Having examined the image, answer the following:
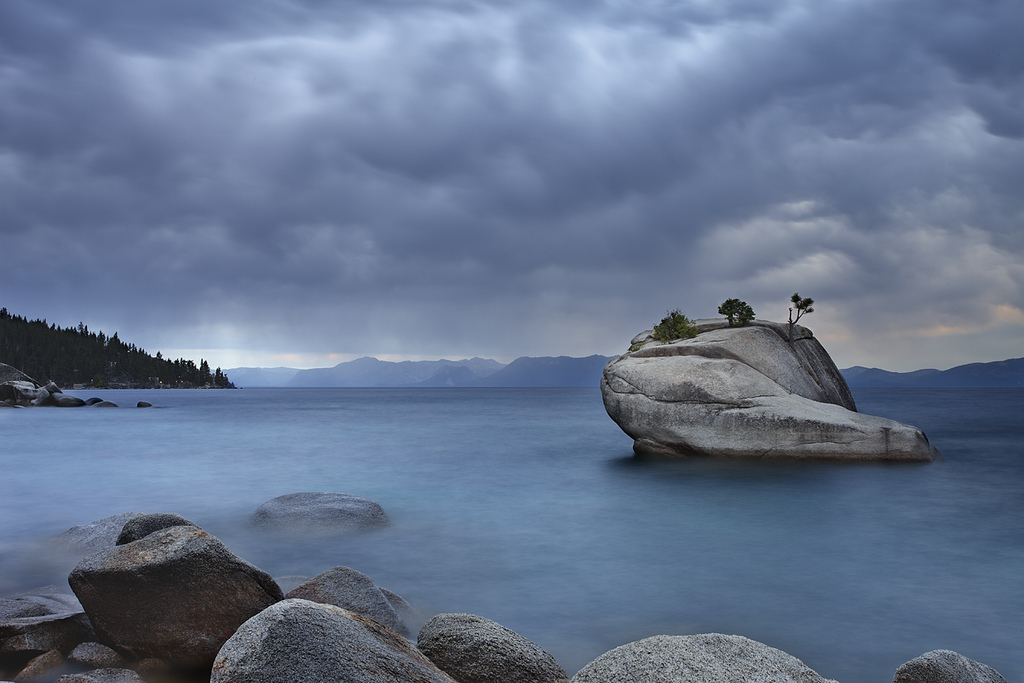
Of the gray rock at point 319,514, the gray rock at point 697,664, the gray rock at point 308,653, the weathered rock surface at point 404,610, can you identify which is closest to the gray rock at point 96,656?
the weathered rock surface at point 404,610

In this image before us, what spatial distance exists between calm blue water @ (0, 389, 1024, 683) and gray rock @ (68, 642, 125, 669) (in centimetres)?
398

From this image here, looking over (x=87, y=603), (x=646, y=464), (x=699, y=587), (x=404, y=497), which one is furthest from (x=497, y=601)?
(x=646, y=464)

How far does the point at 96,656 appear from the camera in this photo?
245 inches

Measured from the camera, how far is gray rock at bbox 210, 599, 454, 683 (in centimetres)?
371

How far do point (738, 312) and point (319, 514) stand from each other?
20858 millimetres

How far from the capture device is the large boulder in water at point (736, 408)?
20.1 m

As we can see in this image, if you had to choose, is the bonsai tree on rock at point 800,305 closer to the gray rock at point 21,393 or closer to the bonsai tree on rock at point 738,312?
the bonsai tree on rock at point 738,312

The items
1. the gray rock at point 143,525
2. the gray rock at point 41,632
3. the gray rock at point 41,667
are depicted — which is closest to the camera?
the gray rock at point 41,667

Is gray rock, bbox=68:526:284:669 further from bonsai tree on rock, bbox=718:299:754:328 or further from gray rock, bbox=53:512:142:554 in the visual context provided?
bonsai tree on rock, bbox=718:299:754:328

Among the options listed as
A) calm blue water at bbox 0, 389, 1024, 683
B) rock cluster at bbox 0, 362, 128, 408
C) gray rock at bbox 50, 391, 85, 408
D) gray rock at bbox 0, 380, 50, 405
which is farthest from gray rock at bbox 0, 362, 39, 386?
calm blue water at bbox 0, 389, 1024, 683

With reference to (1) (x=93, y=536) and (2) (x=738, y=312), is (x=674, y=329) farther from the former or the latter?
(1) (x=93, y=536)

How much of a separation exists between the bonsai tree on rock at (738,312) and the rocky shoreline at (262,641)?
74.0ft

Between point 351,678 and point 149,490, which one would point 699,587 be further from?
point 149,490

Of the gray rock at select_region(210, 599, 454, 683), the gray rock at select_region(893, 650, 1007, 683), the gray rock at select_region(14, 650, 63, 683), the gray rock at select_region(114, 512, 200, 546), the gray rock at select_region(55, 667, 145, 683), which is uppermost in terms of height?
the gray rock at select_region(210, 599, 454, 683)
